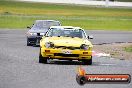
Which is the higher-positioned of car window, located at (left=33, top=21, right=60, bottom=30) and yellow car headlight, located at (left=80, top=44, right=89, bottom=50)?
car window, located at (left=33, top=21, right=60, bottom=30)

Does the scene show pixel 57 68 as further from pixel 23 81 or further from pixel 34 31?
pixel 34 31

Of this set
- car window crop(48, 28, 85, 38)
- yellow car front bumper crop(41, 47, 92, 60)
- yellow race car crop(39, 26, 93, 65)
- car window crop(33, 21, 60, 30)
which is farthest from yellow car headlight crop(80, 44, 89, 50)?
car window crop(33, 21, 60, 30)

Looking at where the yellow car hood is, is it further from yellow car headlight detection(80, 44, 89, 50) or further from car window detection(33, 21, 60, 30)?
car window detection(33, 21, 60, 30)

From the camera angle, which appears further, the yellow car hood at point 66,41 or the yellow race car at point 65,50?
the yellow car hood at point 66,41

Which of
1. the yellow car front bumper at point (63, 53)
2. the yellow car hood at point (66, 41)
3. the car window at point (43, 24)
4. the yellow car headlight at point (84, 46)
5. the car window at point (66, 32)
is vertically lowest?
the yellow car front bumper at point (63, 53)

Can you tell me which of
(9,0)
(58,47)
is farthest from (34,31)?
(9,0)

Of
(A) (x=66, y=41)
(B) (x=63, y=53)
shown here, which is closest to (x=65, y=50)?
(B) (x=63, y=53)

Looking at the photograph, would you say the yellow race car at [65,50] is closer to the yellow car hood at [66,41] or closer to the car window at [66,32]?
the yellow car hood at [66,41]

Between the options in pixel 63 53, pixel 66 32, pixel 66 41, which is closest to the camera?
pixel 63 53


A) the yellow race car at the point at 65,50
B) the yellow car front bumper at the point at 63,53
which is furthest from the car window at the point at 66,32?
the yellow car front bumper at the point at 63,53

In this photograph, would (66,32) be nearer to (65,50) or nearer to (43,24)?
(65,50)

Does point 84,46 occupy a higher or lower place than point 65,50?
higher

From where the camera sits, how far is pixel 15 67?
53.8 feet

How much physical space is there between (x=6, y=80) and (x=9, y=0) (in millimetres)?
95199
